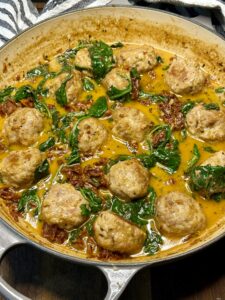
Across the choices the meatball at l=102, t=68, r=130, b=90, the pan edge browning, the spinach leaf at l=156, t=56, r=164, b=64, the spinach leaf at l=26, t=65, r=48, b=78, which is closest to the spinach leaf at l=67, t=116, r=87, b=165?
the meatball at l=102, t=68, r=130, b=90

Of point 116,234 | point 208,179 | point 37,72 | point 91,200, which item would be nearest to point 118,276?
point 116,234

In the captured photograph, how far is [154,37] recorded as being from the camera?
5305 mm

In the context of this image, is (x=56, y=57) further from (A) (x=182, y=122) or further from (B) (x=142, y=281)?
(B) (x=142, y=281)

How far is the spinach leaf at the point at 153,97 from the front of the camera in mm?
4707

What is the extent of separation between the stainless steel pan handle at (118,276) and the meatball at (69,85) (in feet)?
6.12

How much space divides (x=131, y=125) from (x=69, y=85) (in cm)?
76

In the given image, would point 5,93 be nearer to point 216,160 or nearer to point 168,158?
point 168,158

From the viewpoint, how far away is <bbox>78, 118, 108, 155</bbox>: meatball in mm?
4289

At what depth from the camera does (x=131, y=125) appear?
4316mm

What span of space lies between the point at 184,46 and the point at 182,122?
3.56 ft

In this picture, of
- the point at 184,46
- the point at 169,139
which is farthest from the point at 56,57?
the point at 169,139

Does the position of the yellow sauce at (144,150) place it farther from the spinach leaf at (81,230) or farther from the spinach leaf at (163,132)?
the spinach leaf at (81,230)

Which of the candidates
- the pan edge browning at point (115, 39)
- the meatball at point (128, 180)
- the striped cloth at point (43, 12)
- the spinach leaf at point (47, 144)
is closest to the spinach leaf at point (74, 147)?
the spinach leaf at point (47, 144)

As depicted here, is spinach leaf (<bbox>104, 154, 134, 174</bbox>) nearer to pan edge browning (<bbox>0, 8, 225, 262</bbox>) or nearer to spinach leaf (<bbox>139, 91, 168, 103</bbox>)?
spinach leaf (<bbox>139, 91, 168, 103</bbox>)
